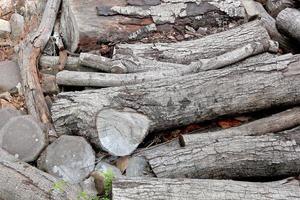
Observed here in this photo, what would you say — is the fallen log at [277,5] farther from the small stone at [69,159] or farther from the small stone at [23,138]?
the small stone at [23,138]

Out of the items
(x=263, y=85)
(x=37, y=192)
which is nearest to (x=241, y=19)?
(x=263, y=85)

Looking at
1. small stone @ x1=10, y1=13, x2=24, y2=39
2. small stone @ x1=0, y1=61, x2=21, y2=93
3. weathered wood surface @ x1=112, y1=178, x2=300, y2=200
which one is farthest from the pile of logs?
small stone @ x1=10, y1=13, x2=24, y2=39

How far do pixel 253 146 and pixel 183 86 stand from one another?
80 centimetres

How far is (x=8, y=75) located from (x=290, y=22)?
287 cm

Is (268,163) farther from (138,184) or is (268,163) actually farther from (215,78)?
(138,184)

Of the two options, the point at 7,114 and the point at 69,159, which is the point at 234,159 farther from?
the point at 7,114

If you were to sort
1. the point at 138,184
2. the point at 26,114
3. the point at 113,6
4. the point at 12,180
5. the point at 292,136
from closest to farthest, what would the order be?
the point at 138,184 < the point at 12,180 < the point at 292,136 < the point at 26,114 < the point at 113,6

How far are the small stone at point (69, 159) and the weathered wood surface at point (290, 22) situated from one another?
2355mm

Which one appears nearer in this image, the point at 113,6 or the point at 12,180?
the point at 12,180

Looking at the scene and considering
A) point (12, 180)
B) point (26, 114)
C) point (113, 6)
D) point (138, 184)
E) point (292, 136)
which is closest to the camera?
point (138, 184)

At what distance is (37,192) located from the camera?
3.68m

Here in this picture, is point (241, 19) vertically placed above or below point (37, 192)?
above

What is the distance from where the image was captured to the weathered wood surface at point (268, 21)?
5.16 m

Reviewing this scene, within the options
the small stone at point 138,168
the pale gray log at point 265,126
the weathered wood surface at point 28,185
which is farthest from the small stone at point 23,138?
the pale gray log at point 265,126
